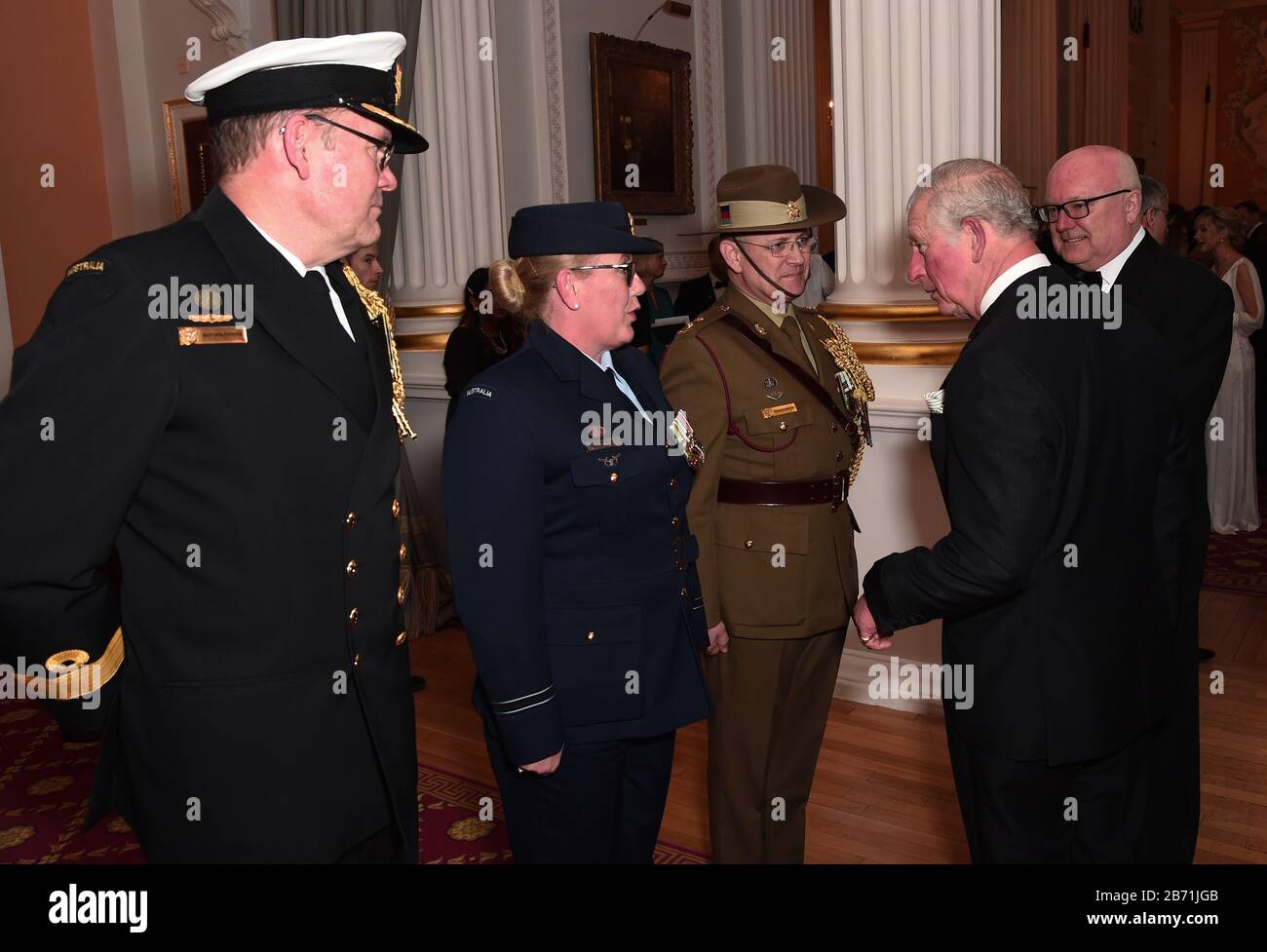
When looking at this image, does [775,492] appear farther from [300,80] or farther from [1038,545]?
[300,80]

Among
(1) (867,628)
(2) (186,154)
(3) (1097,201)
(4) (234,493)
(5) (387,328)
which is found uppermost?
(2) (186,154)

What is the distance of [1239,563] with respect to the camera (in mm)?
5340

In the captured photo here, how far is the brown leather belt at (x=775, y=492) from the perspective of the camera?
2.43 meters

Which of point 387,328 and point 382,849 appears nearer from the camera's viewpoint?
point 382,849

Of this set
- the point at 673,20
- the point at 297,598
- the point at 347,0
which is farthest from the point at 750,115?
the point at 297,598

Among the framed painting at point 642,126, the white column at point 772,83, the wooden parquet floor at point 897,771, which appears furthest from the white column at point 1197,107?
the wooden parquet floor at point 897,771

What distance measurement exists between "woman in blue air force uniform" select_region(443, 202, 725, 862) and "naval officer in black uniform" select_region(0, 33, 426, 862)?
0.29m

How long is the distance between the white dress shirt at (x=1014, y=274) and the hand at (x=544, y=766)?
1.02m

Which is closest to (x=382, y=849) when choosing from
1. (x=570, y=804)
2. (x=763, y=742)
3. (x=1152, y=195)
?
(x=570, y=804)

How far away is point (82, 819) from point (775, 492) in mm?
2141

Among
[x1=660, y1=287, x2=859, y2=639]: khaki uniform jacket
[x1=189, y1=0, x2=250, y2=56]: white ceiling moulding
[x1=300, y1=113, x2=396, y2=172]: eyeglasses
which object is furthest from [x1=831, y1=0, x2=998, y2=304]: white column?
[x1=189, y1=0, x2=250, y2=56]: white ceiling moulding

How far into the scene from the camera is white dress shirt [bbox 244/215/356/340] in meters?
1.40

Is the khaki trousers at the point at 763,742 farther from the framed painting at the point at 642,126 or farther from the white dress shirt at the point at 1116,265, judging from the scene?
the framed painting at the point at 642,126

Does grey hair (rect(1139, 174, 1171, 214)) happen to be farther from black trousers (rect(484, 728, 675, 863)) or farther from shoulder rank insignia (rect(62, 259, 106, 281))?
shoulder rank insignia (rect(62, 259, 106, 281))
